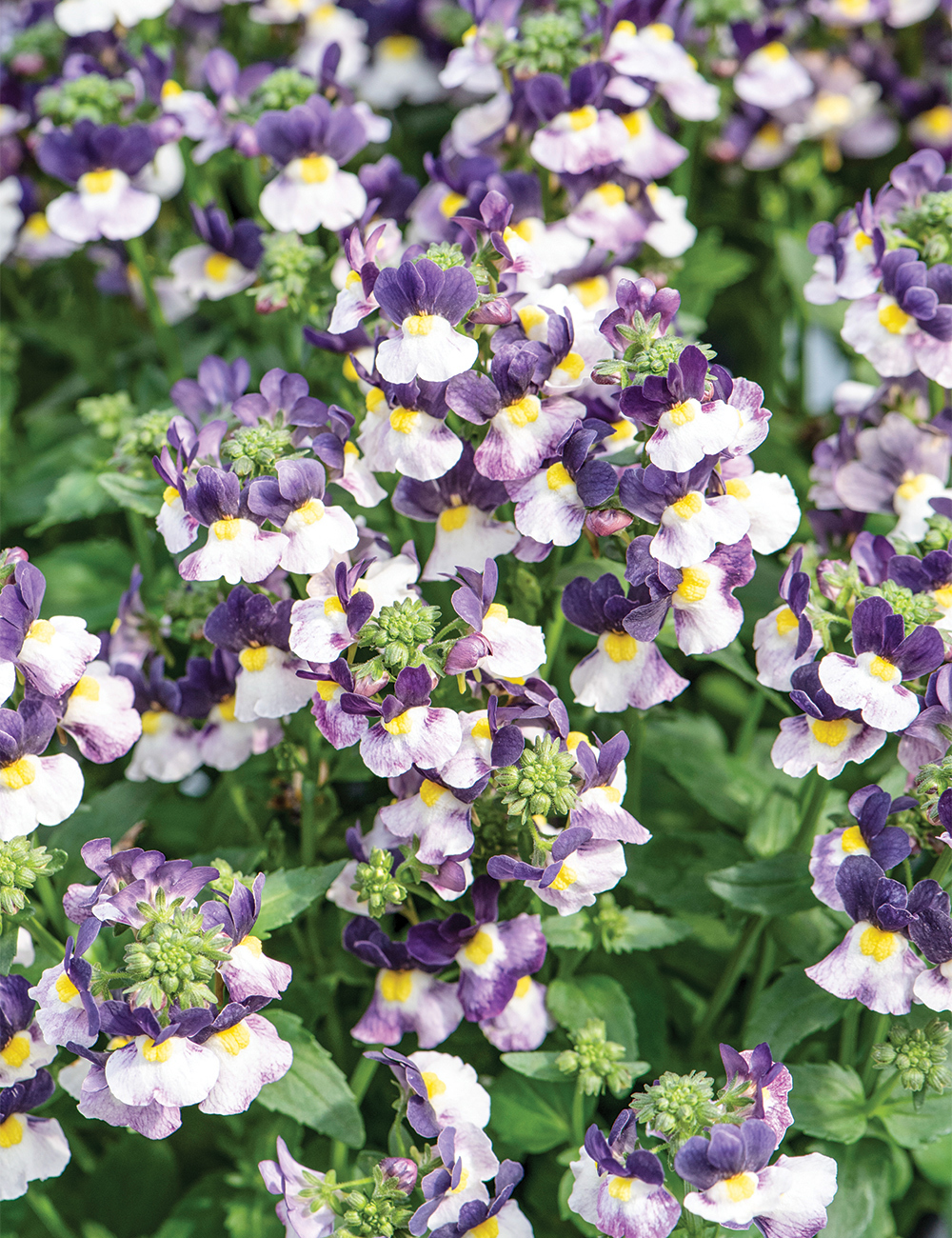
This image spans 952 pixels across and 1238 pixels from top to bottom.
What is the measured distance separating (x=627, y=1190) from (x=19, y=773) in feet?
2.35

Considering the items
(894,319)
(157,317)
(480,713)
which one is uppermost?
(894,319)

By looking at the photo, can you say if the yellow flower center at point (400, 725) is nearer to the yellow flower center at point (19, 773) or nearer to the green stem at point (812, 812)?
the yellow flower center at point (19, 773)

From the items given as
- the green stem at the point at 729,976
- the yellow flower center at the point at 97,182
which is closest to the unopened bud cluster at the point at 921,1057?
the green stem at the point at 729,976

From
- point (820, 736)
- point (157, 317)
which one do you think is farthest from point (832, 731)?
point (157, 317)

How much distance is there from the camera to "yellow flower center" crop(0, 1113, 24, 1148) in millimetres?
1346

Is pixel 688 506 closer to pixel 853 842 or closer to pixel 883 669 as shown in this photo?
pixel 883 669

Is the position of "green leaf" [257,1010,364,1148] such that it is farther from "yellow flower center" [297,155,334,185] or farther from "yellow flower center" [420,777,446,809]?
"yellow flower center" [297,155,334,185]

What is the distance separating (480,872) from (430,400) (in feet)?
1.65

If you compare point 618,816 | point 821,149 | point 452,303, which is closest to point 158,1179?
point 618,816

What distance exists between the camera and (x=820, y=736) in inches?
53.1

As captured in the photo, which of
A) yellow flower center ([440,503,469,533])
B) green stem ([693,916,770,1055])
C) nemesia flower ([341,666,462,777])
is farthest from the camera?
green stem ([693,916,770,1055])

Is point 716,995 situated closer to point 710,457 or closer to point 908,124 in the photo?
point 710,457

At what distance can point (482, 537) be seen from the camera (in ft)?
4.58

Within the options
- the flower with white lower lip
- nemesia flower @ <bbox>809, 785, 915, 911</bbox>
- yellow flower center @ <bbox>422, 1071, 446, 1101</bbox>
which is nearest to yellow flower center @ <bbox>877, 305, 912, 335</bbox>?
nemesia flower @ <bbox>809, 785, 915, 911</bbox>
